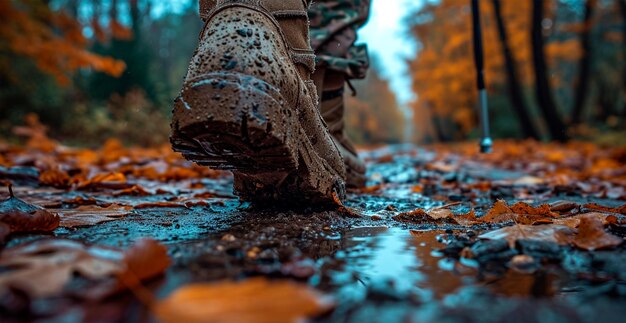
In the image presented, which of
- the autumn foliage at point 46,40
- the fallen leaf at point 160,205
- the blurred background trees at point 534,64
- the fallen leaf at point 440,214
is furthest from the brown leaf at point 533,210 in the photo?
the blurred background trees at point 534,64

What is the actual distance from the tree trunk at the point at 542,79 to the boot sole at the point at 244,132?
8.04 metres

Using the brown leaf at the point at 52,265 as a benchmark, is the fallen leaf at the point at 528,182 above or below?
below

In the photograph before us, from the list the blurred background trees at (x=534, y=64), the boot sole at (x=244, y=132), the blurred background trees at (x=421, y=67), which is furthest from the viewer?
the blurred background trees at (x=534, y=64)

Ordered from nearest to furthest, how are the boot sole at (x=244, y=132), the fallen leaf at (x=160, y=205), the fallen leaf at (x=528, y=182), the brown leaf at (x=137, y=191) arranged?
1. the boot sole at (x=244, y=132)
2. the fallen leaf at (x=160, y=205)
3. the brown leaf at (x=137, y=191)
4. the fallen leaf at (x=528, y=182)

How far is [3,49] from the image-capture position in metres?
8.15

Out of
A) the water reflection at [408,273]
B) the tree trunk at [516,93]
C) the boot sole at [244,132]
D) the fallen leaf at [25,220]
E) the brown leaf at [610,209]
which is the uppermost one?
the tree trunk at [516,93]

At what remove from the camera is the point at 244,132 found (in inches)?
40.3

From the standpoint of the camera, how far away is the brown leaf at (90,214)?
3.80ft

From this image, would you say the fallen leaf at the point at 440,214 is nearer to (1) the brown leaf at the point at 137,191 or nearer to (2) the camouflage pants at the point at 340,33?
(2) the camouflage pants at the point at 340,33

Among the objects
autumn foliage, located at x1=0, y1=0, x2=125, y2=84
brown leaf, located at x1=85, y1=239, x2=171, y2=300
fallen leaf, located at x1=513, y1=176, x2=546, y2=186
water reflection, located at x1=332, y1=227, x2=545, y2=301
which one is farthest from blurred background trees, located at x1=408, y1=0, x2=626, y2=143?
brown leaf, located at x1=85, y1=239, x2=171, y2=300

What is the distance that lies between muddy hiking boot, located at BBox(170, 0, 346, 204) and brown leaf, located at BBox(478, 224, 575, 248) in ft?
1.60

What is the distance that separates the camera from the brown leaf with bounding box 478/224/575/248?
0.90 metres

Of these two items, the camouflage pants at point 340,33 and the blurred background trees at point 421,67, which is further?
the blurred background trees at point 421,67

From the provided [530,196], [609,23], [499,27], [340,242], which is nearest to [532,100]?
[609,23]
